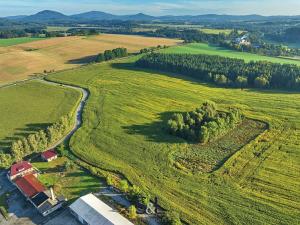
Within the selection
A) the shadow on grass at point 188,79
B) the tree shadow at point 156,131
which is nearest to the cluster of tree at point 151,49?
the shadow on grass at point 188,79

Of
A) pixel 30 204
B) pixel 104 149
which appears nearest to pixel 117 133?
pixel 104 149

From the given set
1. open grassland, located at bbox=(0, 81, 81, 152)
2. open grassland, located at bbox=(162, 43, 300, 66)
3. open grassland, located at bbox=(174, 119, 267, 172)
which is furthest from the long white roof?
open grassland, located at bbox=(162, 43, 300, 66)

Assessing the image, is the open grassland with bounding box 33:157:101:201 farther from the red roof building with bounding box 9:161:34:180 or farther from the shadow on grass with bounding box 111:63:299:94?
the shadow on grass with bounding box 111:63:299:94

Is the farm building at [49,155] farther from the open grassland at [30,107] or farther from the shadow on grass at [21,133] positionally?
the open grassland at [30,107]

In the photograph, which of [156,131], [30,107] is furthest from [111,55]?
[156,131]

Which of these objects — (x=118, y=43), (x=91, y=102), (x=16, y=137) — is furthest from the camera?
(x=118, y=43)

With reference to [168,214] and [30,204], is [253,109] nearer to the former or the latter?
[168,214]
